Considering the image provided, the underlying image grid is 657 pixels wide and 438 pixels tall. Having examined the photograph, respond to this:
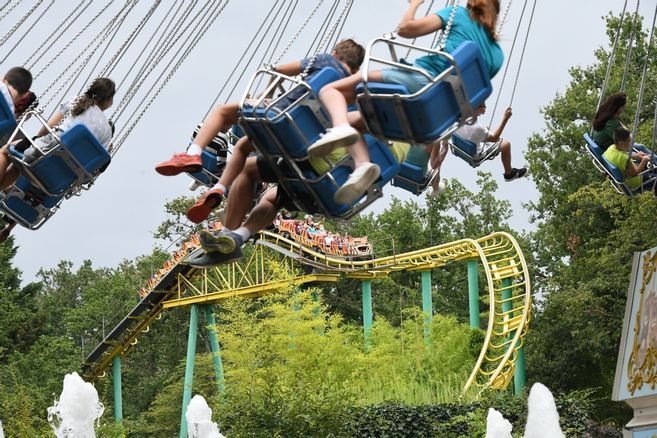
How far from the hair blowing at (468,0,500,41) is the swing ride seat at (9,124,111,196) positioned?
3613 millimetres

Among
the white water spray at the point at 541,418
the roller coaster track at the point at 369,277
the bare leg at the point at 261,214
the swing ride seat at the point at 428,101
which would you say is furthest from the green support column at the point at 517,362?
the swing ride seat at the point at 428,101

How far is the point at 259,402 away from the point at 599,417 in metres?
16.6

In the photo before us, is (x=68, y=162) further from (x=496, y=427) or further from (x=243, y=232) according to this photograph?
(x=496, y=427)

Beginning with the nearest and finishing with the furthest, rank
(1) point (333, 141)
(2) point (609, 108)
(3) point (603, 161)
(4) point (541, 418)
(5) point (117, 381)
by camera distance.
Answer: (1) point (333, 141)
(2) point (609, 108)
(3) point (603, 161)
(4) point (541, 418)
(5) point (117, 381)

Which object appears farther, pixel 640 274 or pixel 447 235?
pixel 447 235

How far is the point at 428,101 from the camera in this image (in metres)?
8.30

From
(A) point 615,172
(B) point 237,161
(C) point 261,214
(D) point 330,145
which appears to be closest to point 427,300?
(A) point 615,172

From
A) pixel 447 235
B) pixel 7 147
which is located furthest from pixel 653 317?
pixel 447 235

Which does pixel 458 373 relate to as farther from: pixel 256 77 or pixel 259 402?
pixel 256 77

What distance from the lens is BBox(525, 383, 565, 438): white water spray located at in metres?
17.3

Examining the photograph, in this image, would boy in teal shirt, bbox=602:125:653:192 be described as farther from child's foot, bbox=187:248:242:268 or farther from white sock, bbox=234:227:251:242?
child's foot, bbox=187:248:242:268

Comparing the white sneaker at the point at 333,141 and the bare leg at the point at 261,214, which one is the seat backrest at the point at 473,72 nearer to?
the white sneaker at the point at 333,141

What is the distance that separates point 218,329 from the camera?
101 ft

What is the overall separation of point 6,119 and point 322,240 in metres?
20.6
